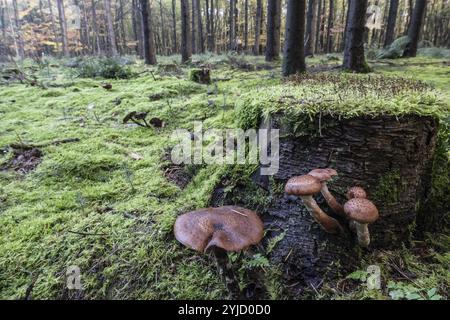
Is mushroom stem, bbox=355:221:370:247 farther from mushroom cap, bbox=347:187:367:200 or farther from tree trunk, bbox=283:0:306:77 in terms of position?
tree trunk, bbox=283:0:306:77

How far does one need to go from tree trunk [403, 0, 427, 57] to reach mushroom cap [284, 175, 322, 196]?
12321mm

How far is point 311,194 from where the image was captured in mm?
1811

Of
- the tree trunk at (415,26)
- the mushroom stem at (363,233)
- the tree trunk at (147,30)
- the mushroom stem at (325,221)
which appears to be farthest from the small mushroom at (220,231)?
the tree trunk at (415,26)

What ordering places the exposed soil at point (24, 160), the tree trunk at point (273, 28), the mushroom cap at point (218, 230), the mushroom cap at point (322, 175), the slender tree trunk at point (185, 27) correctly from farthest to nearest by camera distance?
the slender tree trunk at point (185, 27) < the tree trunk at point (273, 28) < the exposed soil at point (24, 160) < the mushroom cap at point (322, 175) < the mushroom cap at point (218, 230)

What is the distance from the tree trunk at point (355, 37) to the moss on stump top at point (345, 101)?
4.54 m

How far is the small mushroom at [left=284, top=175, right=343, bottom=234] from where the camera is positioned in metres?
1.75

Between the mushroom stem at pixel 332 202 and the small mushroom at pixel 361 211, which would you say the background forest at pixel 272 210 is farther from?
the small mushroom at pixel 361 211

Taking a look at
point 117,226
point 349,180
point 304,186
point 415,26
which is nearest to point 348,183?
point 349,180

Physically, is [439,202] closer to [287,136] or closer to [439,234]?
[439,234]

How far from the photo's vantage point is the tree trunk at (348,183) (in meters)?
2.11

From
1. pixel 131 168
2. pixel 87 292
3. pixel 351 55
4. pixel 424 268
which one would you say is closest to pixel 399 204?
pixel 424 268

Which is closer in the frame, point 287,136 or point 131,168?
point 287,136
